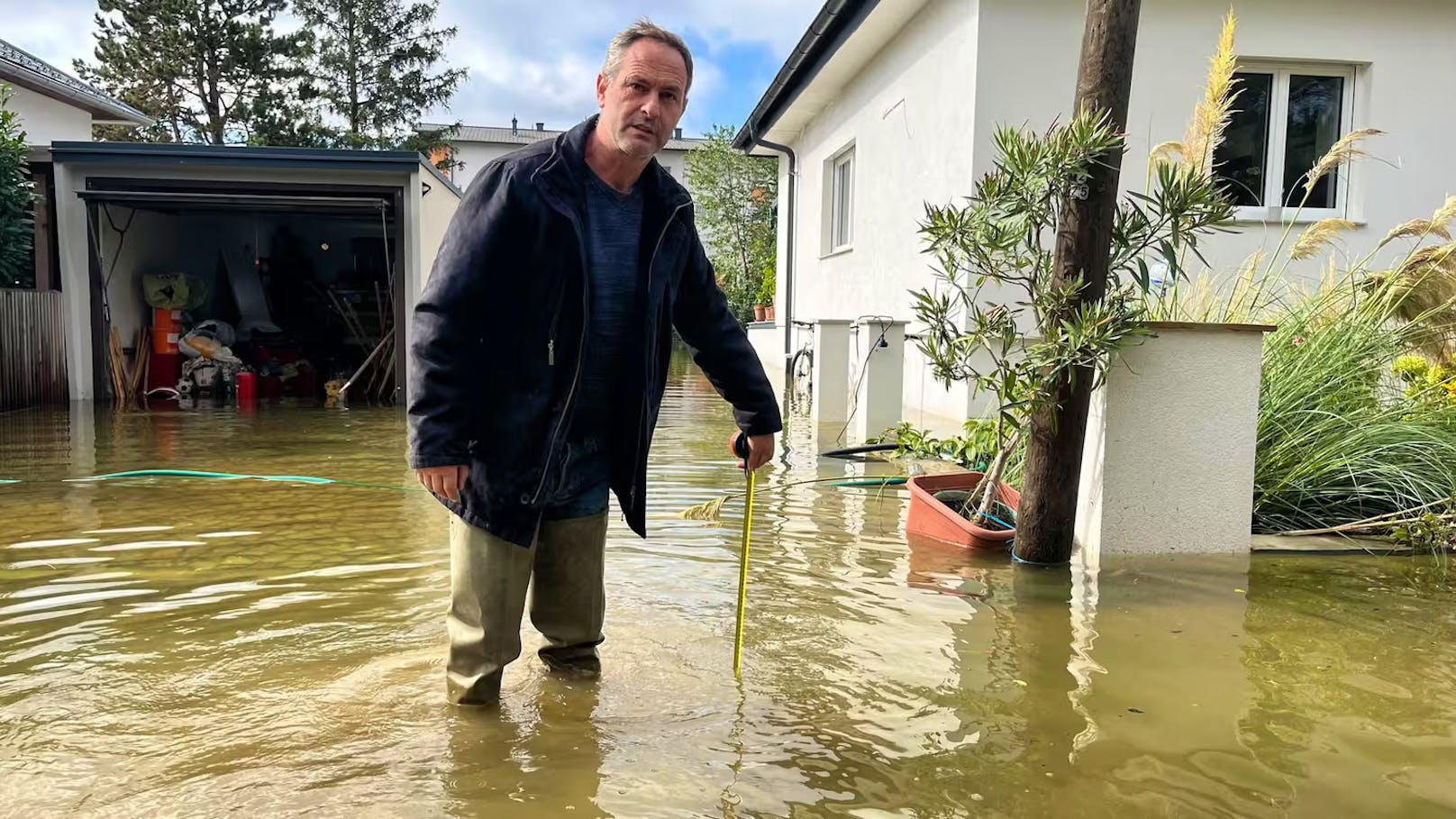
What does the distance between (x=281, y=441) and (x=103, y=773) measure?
6676 mm

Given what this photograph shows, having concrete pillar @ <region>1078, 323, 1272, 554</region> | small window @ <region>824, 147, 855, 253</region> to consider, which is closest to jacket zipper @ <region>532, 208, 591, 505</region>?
concrete pillar @ <region>1078, 323, 1272, 554</region>

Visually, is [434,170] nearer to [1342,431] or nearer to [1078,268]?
[1078,268]

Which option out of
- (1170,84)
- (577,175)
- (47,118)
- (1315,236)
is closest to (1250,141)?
(1170,84)

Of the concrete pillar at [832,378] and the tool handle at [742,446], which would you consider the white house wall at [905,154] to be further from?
the tool handle at [742,446]

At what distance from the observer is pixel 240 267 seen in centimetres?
1552

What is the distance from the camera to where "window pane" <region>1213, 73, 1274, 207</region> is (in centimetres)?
868

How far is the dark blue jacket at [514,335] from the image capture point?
2.54 meters

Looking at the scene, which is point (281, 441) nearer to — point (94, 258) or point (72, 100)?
point (94, 258)

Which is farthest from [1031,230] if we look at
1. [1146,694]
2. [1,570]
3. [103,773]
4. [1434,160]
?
[1434,160]

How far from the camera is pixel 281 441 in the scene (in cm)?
875

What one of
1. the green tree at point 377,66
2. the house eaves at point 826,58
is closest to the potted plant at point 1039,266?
the house eaves at point 826,58

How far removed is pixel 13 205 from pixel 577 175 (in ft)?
37.0

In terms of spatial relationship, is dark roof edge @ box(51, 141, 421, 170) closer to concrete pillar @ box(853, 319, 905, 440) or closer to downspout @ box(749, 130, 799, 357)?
concrete pillar @ box(853, 319, 905, 440)

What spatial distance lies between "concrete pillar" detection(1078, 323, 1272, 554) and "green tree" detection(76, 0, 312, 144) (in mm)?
33190
